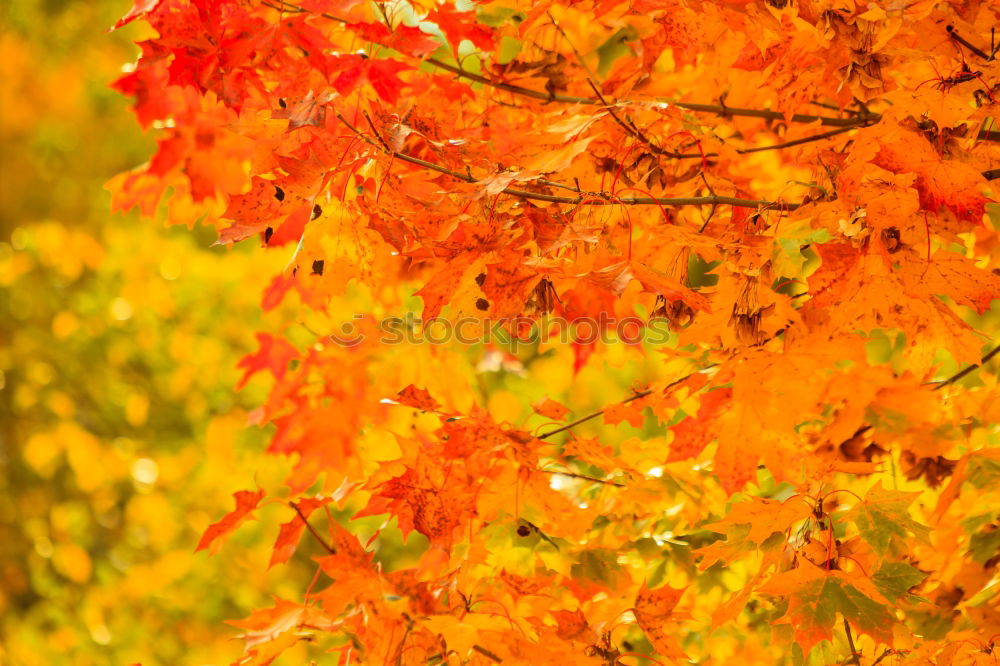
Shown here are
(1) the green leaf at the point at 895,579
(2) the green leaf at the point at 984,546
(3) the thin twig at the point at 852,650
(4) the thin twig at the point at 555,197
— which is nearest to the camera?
(4) the thin twig at the point at 555,197

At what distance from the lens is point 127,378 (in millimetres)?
5305

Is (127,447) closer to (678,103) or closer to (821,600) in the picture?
(678,103)

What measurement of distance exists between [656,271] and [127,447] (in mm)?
4560

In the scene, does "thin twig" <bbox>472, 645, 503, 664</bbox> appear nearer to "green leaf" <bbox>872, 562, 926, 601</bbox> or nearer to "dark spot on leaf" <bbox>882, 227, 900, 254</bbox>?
"green leaf" <bbox>872, 562, 926, 601</bbox>

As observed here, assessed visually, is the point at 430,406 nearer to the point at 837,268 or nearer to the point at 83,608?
the point at 837,268

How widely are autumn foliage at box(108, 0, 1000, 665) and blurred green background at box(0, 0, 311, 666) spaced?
9.17ft

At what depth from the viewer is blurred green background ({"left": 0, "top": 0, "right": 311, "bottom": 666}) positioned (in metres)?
4.87

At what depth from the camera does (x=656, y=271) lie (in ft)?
4.63

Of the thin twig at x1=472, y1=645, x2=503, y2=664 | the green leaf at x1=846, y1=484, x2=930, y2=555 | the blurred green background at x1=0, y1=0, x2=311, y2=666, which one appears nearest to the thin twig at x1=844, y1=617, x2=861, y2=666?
the green leaf at x1=846, y1=484, x2=930, y2=555

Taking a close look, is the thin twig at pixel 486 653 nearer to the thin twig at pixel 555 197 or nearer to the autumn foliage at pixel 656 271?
the autumn foliage at pixel 656 271

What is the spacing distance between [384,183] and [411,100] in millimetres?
380

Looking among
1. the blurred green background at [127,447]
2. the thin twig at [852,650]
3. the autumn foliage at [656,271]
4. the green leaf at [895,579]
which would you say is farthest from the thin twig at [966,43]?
the blurred green background at [127,447]

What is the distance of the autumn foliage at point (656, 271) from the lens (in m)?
1.38

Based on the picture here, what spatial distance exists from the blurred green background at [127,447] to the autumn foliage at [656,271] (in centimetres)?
280
